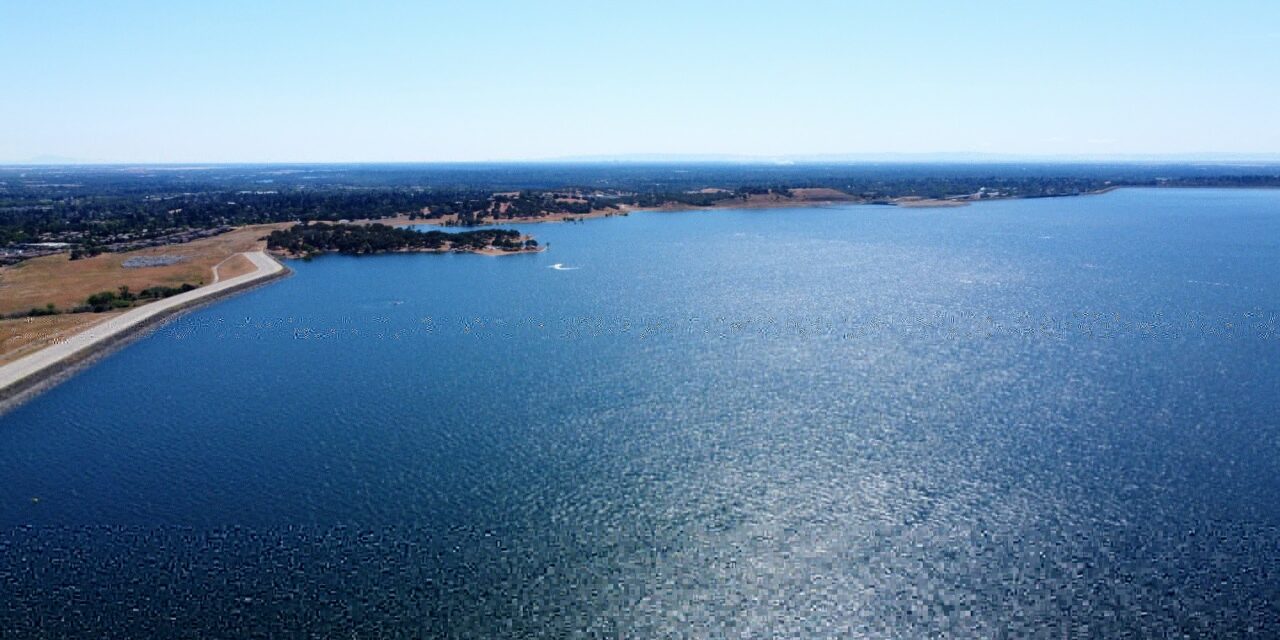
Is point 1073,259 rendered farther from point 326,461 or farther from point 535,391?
point 326,461

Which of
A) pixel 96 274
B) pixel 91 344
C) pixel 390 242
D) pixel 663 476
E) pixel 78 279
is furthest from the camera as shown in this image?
pixel 390 242

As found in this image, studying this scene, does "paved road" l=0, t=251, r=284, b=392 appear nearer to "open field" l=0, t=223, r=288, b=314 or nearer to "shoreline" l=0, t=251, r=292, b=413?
"shoreline" l=0, t=251, r=292, b=413

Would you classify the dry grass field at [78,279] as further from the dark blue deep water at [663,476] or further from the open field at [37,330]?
the dark blue deep water at [663,476]

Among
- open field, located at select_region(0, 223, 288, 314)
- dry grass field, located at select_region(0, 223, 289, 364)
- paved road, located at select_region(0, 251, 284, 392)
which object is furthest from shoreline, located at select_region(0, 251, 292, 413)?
open field, located at select_region(0, 223, 288, 314)

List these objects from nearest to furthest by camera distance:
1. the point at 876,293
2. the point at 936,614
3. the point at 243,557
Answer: the point at 936,614, the point at 243,557, the point at 876,293

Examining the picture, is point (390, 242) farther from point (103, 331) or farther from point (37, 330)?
point (37, 330)

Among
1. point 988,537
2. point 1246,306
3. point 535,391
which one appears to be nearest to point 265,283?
point 535,391

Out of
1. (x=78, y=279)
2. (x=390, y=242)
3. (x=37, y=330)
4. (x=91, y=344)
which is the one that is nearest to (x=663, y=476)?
(x=91, y=344)
